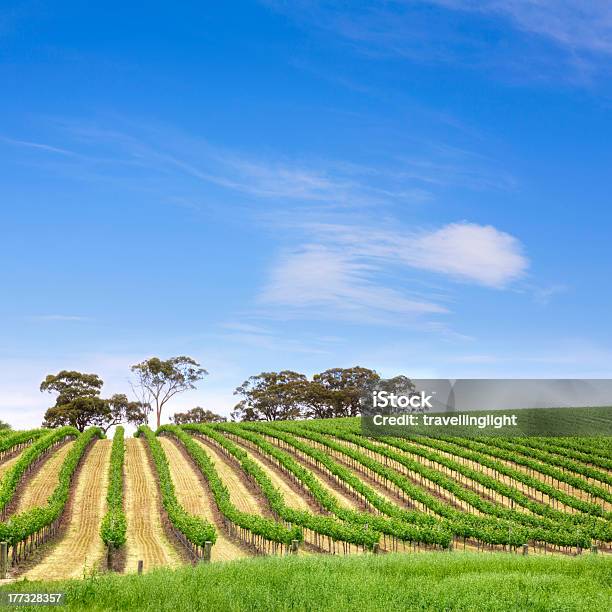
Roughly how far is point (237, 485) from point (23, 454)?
18.9 m

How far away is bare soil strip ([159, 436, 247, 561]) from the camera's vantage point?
117ft

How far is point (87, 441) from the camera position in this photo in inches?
2653

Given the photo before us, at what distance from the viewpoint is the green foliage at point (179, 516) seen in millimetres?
32750

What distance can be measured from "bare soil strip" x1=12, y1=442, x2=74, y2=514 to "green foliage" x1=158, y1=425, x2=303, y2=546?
37.3ft

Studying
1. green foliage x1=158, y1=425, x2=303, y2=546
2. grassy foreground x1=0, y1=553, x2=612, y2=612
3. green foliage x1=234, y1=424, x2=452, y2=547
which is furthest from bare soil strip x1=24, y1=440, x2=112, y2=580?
green foliage x1=234, y1=424, x2=452, y2=547

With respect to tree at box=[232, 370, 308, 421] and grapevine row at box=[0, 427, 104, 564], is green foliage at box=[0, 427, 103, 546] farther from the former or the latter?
tree at box=[232, 370, 308, 421]

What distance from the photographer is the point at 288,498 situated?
4800 centimetres

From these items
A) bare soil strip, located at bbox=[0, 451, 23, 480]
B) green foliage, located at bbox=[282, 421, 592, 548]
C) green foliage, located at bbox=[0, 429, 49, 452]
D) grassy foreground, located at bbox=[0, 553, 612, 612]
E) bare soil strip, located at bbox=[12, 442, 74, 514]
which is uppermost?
green foliage, located at bbox=[0, 429, 49, 452]

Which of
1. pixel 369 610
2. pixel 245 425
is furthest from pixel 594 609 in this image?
pixel 245 425

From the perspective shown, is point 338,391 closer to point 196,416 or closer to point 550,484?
point 196,416

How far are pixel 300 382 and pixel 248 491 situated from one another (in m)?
70.5

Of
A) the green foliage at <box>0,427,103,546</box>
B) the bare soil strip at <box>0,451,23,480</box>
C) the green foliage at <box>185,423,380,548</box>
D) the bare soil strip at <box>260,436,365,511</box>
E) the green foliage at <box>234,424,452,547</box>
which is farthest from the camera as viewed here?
the bare soil strip at <box>0,451,23,480</box>

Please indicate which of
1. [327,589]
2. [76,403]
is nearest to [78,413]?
[76,403]

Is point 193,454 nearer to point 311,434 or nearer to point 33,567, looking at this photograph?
point 311,434
